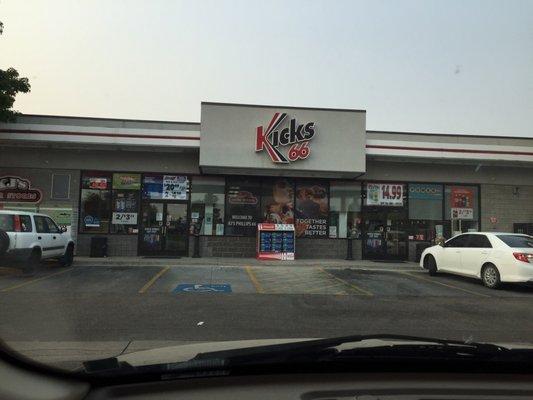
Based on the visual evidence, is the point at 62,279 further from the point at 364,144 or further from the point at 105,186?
the point at 364,144

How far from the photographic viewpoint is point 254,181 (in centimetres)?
2297

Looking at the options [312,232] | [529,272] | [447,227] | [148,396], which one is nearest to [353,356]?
[148,396]

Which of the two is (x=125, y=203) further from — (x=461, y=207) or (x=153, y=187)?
(x=461, y=207)

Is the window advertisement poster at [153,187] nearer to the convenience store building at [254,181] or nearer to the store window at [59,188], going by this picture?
the convenience store building at [254,181]

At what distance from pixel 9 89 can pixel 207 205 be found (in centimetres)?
840

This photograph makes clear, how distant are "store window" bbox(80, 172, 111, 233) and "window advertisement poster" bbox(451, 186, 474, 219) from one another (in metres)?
14.5

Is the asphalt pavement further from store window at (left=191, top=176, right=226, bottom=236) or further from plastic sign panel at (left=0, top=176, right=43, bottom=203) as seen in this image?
plastic sign panel at (left=0, top=176, right=43, bottom=203)

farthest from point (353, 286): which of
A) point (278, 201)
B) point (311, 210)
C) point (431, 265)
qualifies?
point (278, 201)

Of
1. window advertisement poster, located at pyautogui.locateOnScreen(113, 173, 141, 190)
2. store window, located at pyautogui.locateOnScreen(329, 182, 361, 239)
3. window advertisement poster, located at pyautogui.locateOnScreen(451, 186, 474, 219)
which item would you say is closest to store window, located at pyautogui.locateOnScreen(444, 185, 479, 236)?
window advertisement poster, located at pyautogui.locateOnScreen(451, 186, 474, 219)

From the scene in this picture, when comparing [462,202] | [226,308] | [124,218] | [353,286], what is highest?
[462,202]

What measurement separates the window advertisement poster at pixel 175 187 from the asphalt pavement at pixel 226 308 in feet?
21.0

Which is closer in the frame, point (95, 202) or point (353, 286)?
point (353, 286)

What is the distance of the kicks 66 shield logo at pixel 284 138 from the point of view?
21406 millimetres

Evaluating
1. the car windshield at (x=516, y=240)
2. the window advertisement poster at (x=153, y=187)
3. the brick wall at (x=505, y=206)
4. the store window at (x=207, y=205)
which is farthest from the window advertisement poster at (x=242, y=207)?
the car windshield at (x=516, y=240)
